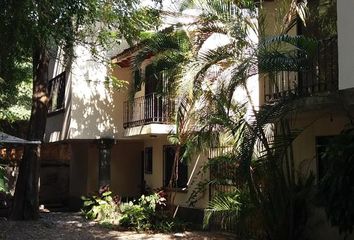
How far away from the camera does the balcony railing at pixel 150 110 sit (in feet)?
51.3

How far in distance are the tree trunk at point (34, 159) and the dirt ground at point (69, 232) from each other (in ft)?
1.79

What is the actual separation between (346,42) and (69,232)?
30.8 ft

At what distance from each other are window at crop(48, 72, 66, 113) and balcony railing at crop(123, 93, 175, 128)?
3.55 meters

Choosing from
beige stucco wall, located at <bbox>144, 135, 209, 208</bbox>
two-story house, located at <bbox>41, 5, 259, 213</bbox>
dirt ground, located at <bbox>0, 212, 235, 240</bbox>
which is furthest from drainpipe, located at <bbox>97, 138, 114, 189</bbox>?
dirt ground, located at <bbox>0, 212, 235, 240</bbox>

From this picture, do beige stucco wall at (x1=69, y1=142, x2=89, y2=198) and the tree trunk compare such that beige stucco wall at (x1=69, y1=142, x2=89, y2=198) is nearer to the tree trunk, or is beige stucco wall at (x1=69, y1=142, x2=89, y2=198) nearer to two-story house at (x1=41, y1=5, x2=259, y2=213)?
two-story house at (x1=41, y1=5, x2=259, y2=213)

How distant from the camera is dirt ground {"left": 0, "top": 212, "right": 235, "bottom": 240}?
13.2 meters

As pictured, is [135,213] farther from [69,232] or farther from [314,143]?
[314,143]

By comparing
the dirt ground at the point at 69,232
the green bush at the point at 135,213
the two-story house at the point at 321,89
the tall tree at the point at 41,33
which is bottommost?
the dirt ground at the point at 69,232

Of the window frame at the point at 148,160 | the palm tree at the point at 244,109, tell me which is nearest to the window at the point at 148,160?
the window frame at the point at 148,160

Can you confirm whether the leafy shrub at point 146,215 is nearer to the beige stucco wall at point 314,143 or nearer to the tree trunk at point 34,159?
the tree trunk at point 34,159

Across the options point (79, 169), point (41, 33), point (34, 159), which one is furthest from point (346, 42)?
point (79, 169)

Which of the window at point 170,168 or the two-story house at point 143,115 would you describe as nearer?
the two-story house at point 143,115

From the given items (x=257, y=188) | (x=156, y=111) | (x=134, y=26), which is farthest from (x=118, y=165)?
(x=257, y=188)

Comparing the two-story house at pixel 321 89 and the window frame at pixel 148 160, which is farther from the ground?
the two-story house at pixel 321 89
